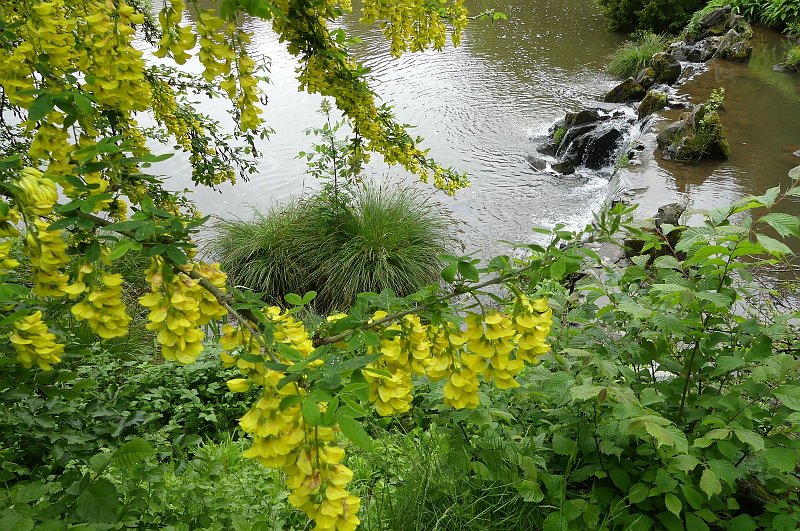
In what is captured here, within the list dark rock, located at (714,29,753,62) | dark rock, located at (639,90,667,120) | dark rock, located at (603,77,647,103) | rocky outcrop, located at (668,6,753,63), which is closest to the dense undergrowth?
dark rock, located at (639,90,667,120)

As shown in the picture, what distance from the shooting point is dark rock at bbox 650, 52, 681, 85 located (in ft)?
35.4

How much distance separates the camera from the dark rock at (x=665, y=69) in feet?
35.4

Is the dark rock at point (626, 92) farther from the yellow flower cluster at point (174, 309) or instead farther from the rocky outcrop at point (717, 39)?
the yellow flower cluster at point (174, 309)

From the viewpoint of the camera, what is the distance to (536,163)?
852cm

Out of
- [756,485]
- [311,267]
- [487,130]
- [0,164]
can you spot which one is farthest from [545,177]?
[0,164]

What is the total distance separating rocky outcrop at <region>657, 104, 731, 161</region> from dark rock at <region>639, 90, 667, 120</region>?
5.34ft

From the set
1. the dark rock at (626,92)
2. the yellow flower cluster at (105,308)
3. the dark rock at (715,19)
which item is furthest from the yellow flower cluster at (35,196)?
the dark rock at (715,19)

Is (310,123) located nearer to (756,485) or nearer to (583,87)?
(583,87)

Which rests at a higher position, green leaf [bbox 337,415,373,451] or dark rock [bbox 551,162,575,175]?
green leaf [bbox 337,415,373,451]

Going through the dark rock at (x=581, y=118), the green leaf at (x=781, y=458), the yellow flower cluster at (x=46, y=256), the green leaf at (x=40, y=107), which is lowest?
the dark rock at (x=581, y=118)

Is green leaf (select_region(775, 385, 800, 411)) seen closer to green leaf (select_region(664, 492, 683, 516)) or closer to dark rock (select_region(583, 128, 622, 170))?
green leaf (select_region(664, 492, 683, 516))

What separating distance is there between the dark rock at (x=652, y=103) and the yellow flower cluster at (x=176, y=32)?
9272mm

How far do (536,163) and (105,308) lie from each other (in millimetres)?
8043

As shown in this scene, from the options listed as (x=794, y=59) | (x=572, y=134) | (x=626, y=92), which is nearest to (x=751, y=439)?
(x=572, y=134)
